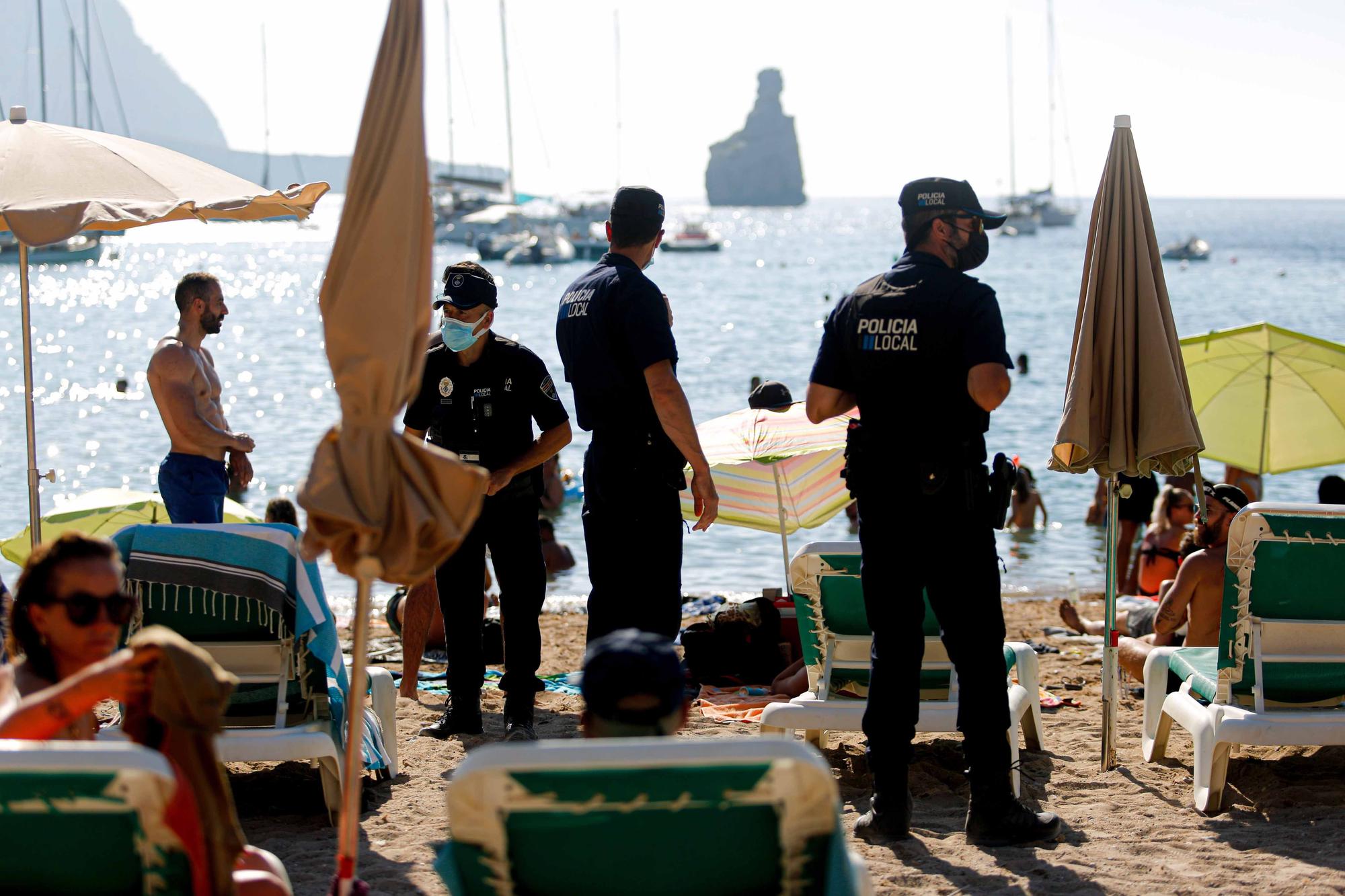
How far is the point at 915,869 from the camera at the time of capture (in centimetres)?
414

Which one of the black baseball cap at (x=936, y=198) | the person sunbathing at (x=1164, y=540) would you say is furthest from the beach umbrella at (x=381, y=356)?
the person sunbathing at (x=1164, y=540)

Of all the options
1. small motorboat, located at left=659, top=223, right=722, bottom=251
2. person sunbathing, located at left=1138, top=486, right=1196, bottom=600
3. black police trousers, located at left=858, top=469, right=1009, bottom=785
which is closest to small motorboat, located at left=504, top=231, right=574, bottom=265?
small motorboat, located at left=659, top=223, right=722, bottom=251

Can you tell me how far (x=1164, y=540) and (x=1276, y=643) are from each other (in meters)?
3.83

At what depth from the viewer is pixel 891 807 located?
438 centimetres

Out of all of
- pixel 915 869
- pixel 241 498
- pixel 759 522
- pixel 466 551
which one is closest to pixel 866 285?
pixel 915 869

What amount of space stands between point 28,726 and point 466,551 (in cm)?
308

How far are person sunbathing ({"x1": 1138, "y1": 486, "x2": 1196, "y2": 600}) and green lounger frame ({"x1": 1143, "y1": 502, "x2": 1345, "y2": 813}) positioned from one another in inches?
138

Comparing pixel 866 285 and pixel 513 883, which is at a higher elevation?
pixel 866 285

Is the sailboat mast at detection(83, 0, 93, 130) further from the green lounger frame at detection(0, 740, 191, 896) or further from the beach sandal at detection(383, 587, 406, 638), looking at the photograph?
the green lounger frame at detection(0, 740, 191, 896)

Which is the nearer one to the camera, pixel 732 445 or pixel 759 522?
pixel 732 445

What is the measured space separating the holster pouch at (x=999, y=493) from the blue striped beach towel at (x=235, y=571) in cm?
215

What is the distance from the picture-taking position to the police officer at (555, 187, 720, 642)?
193 inches

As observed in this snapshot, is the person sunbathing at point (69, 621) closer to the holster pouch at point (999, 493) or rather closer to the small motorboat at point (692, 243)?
the holster pouch at point (999, 493)

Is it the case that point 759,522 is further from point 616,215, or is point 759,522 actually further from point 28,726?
point 28,726
